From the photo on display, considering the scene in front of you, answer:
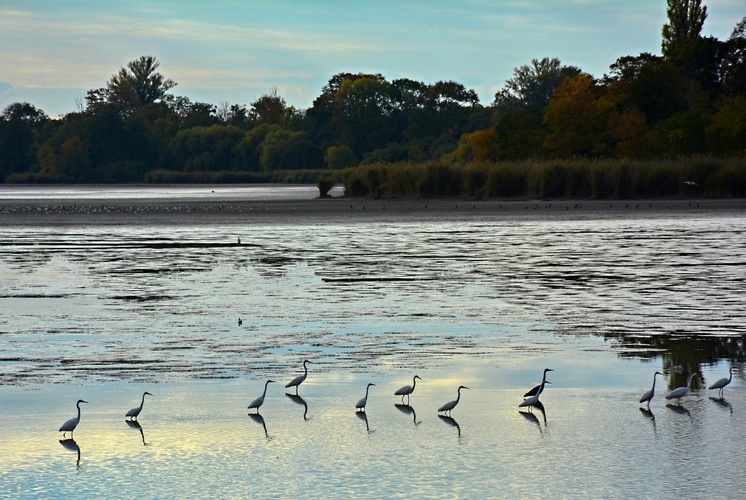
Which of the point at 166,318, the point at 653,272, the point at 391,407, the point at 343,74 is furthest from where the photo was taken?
the point at 343,74

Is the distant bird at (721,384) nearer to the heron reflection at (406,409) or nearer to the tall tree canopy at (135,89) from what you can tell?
the heron reflection at (406,409)

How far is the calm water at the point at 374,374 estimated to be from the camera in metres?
8.78

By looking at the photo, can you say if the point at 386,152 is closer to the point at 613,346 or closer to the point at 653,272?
the point at 653,272

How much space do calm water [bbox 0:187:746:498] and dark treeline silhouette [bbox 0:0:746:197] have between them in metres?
35.1

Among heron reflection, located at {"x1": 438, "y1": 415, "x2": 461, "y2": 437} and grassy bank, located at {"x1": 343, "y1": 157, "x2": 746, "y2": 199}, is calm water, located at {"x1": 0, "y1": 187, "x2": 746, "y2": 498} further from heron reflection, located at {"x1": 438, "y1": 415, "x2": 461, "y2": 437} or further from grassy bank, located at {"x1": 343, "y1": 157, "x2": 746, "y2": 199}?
grassy bank, located at {"x1": 343, "y1": 157, "x2": 746, "y2": 199}

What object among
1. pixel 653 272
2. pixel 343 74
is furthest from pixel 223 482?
pixel 343 74

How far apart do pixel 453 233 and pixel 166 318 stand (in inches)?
838

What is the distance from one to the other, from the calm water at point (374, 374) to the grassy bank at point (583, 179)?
34.1 m

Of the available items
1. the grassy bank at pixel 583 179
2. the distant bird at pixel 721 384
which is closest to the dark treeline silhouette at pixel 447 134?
the grassy bank at pixel 583 179

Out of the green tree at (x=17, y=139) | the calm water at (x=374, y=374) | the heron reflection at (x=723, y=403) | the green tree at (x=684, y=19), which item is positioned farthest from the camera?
the green tree at (x=17, y=139)

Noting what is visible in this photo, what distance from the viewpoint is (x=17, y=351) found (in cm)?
1440

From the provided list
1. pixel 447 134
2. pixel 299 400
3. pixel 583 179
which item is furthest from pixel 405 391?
pixel 447 134

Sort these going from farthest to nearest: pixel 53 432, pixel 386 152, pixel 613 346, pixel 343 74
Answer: pixel 343 74
pixel 386 152
pixel 613 346
pixel 53 432

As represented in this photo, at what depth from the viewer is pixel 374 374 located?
1272cm
